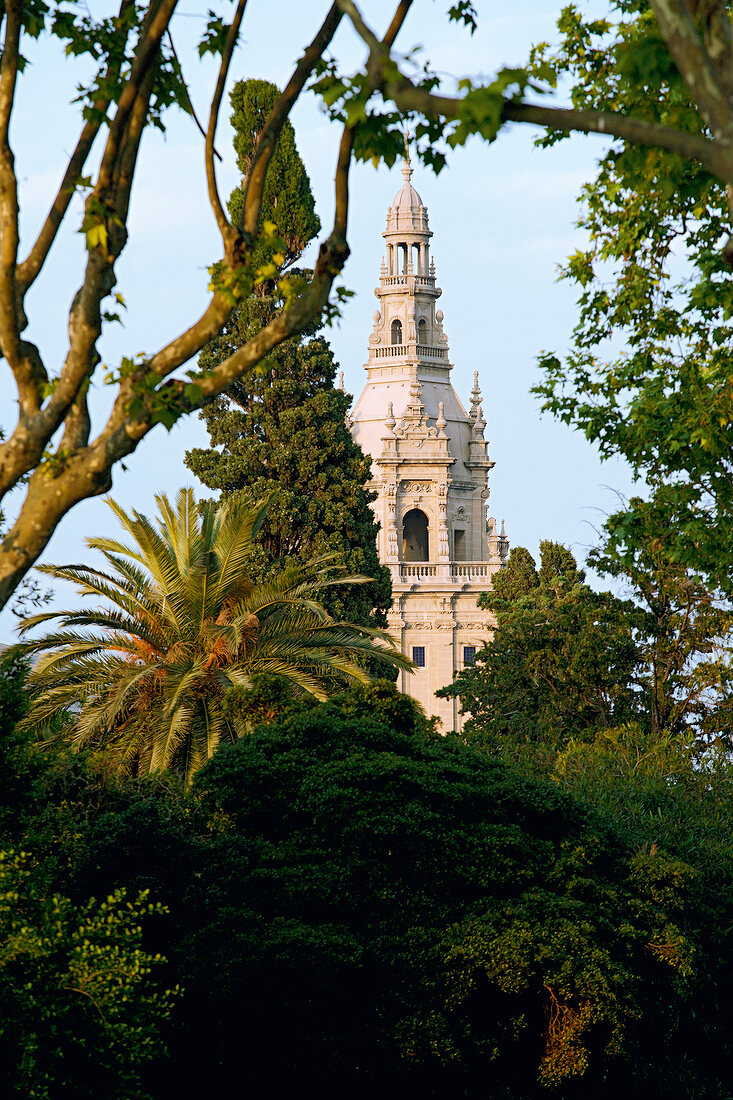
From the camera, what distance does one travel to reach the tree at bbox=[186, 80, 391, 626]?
32156 millimetres

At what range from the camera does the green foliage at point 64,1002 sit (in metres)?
9.68

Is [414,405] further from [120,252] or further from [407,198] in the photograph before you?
[120,252]

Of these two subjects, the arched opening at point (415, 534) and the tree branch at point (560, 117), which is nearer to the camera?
the tree branch at point (560, 117)

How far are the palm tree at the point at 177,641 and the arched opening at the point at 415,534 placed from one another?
55454mm

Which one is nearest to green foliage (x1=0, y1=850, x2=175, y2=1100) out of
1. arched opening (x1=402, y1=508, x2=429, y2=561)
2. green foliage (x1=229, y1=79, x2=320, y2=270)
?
green foliage (x1=229, y1=79, x2=320, y2=270)

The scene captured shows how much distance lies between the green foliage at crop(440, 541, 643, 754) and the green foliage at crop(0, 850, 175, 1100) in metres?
17.1

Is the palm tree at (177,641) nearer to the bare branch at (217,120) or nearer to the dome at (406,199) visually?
the bare branch at (217,120)

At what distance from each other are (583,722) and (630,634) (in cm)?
232

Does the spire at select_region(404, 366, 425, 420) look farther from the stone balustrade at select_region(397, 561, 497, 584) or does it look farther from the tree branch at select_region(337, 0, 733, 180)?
the tree branch at select_region(337, 0, 733, 180)

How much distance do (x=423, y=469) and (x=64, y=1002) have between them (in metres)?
64.0

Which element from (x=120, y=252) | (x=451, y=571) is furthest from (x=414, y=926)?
(x=451, y=571)

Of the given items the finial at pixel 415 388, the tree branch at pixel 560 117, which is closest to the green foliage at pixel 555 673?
the tree branch at pixel 560 117

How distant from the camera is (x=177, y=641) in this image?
66.1 ft

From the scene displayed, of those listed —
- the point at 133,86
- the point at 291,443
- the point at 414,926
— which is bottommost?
the point at 414,926
